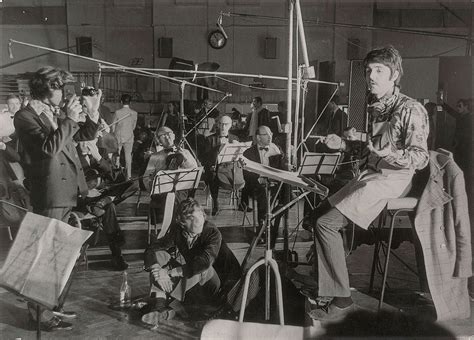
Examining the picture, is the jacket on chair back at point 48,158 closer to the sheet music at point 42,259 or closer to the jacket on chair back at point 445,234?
the sheet music at point 42,259

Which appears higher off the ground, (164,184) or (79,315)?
(164,184)

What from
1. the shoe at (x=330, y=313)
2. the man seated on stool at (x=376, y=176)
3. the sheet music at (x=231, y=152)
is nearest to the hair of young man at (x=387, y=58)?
the man seated on stool at (x=376, y=176)

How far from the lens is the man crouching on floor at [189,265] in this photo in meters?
3.16

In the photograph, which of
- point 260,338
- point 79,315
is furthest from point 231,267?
point 260,338

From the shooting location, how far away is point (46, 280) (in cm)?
235

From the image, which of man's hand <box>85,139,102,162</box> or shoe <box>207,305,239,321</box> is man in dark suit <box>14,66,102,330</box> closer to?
shoe <box>207,305,239,321</box>

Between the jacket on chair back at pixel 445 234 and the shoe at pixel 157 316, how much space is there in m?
1.60

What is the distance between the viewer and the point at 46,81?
300 cm

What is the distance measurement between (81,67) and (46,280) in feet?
48.3

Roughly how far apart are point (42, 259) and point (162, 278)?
3.09ft

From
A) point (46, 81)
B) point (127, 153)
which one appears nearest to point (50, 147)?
point (46, 81)

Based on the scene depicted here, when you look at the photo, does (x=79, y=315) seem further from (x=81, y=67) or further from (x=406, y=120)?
(x=81, y=67)

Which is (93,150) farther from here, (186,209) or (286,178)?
(286,178)

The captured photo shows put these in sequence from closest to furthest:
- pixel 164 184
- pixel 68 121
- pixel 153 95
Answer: pixel 68 121, pixel 164 184, pixel 153 95
